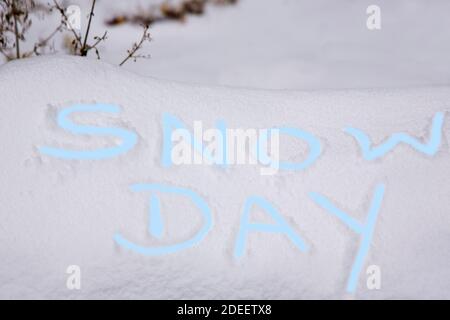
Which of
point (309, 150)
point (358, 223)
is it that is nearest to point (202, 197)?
point (309, 150)

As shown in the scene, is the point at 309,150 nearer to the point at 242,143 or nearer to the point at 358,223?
the point at 242,143

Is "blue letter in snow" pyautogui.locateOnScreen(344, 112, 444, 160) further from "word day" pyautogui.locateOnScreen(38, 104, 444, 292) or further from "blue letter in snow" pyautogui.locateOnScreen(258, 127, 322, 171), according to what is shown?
"blue letter in snow" pyautogui.locateOnScreen(258, 127, 322, 171)

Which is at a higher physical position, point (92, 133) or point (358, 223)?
point (92, 133)

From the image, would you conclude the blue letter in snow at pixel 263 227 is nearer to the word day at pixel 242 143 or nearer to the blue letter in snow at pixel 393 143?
the word day at pixel 242 143

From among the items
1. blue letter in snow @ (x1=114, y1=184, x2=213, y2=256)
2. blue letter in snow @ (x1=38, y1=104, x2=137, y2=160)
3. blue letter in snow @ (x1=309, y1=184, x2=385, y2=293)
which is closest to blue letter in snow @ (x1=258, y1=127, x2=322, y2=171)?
blue letter in snow @ (x1=309, y1=184, x2=385, y2=293)

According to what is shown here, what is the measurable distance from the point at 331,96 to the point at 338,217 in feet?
2.89

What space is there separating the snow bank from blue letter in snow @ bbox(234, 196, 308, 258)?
0.02 m

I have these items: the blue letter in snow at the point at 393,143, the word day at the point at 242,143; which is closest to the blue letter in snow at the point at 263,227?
the word day at the point at 242,143

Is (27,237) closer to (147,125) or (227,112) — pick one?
(147,125)

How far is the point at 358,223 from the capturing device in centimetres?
207

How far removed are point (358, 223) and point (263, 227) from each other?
43 cm

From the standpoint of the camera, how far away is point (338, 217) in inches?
82.6
